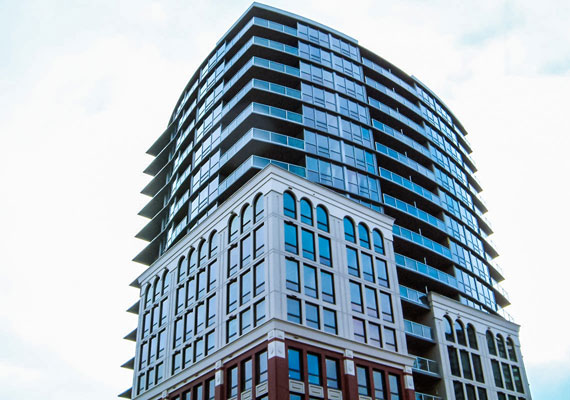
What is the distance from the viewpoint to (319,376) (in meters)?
40.1

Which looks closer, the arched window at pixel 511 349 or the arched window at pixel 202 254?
the arched window at pixel 202 254

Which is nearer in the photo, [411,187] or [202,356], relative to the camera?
[202,356]

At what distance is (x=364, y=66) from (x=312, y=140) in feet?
49.0

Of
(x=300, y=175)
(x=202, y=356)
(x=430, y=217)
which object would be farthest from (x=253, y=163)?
(x=430, y=217)

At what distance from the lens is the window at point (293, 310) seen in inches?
1607

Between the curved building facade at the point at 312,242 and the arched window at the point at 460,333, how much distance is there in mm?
114

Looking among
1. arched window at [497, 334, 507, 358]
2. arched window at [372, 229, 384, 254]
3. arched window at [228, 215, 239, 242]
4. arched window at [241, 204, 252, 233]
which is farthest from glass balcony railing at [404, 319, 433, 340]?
arched window at [228, 215, 239, 242]

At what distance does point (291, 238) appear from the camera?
4438cm

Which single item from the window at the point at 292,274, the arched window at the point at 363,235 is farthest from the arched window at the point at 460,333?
the window at the point at 292,274

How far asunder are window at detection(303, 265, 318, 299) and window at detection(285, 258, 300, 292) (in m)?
0.64

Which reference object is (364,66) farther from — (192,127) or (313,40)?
(192,127)

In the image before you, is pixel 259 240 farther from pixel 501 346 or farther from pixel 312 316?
pixel 501 346

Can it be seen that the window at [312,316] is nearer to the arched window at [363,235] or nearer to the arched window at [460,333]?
the arched window at [363,235]

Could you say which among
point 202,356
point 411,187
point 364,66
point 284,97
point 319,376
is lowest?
point 319,376
